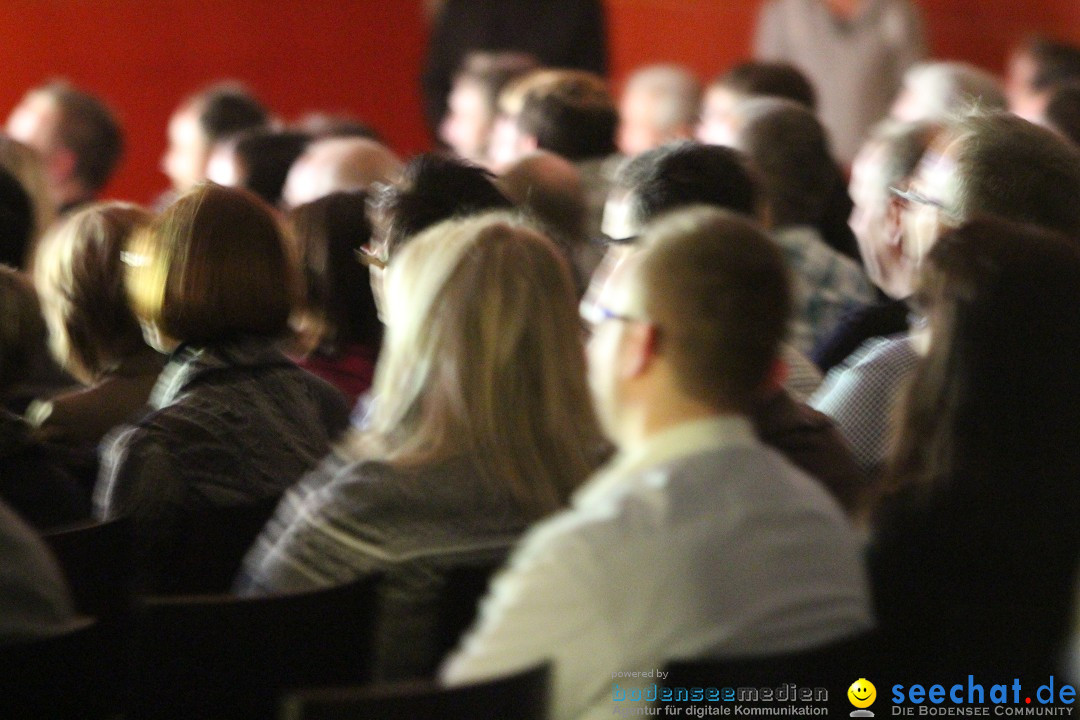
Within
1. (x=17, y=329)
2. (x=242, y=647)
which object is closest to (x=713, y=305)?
(x=242, y=647)

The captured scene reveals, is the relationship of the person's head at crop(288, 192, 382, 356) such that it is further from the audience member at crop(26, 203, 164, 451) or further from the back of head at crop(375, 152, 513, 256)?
the audience member at crop(26, 203, 164, 451)

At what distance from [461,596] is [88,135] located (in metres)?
3.89

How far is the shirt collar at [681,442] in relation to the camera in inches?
61.7

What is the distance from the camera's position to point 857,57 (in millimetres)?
7039

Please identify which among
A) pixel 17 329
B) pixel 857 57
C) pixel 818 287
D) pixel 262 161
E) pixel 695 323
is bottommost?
pixel 818 287

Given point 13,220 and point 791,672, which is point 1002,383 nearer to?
point 791,672

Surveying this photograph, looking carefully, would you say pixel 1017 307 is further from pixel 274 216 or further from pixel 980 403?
pixel 274 216

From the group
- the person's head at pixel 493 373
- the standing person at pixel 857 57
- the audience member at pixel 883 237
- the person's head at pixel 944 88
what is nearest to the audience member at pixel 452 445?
the person's head at pixel 493 373

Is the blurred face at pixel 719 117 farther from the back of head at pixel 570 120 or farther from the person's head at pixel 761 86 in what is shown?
the back of head at pixel 570 120

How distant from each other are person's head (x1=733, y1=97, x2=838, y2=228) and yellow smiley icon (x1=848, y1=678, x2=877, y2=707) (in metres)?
2.15

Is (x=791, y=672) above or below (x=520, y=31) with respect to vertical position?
below

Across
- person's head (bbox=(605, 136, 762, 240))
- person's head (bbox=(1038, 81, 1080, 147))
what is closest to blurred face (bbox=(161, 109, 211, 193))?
person's head (bbox=(1038, 81, 1080, 147))

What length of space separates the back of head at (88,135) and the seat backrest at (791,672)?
430 centimetres

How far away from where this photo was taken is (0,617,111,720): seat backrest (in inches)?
68.8
